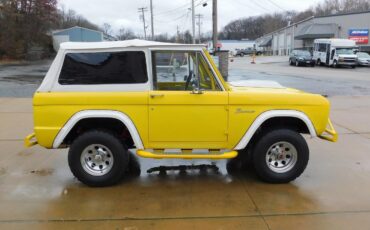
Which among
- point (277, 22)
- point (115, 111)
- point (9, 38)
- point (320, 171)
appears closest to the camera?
point (115, 111)

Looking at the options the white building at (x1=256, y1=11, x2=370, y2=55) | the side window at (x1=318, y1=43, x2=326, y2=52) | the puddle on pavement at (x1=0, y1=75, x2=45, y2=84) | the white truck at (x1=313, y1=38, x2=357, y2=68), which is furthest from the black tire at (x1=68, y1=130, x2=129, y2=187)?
the white building at (x1=256, y1=11, x2=370, y2=55)

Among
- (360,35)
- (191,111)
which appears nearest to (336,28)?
(360,35)

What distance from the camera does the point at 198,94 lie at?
5.17m

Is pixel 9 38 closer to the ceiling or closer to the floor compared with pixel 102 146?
closer to the ceiling

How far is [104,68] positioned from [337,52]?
3526 cm

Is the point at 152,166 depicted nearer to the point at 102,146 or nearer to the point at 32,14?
the point at 102,146

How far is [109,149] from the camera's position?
5309 millimetres

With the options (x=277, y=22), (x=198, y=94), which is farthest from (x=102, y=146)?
(x=277, y=22)

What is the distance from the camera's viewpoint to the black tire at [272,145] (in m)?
5.38

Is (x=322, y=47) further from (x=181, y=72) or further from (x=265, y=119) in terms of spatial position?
(x=265, y=119)

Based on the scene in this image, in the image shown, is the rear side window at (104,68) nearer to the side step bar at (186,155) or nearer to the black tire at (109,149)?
the black tire at (109,149)

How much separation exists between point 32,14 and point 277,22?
259 ft

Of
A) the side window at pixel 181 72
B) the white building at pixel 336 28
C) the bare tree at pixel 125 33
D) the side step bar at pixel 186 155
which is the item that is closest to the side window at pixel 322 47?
the white building at pixel 336 28

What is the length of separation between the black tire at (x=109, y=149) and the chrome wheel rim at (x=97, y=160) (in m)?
0.04
